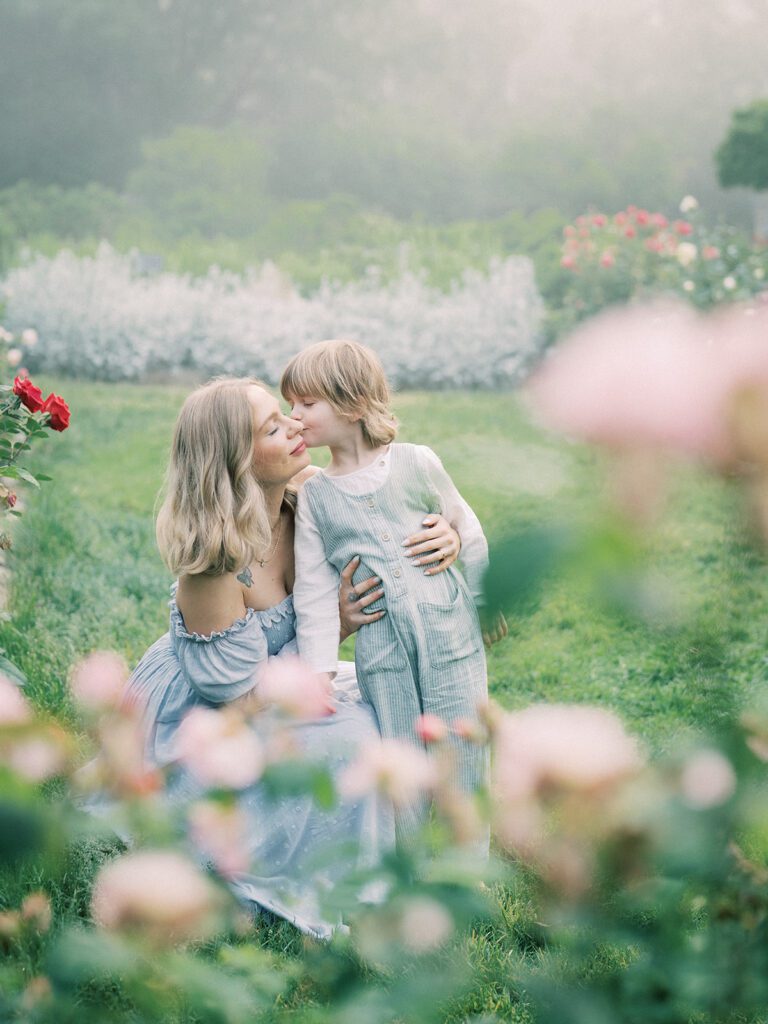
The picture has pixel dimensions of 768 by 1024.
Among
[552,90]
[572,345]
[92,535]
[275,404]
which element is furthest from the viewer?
[552,90]

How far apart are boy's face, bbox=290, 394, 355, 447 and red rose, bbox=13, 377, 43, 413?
67cm

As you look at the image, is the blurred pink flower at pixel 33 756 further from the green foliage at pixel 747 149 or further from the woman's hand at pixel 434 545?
the green foliage at pixel 747 149

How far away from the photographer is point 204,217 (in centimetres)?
1305

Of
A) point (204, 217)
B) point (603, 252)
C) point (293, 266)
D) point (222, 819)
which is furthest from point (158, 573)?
point (204, 217)

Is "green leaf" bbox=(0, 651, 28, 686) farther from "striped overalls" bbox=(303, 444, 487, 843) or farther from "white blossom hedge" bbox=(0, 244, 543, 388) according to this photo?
"white blossom hedge" bbox=(0, 244, 543, 388)

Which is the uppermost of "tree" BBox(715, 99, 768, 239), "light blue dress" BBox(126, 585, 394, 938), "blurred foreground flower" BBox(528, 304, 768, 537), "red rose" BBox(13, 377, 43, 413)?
"tree" BBox(715, 99, 768, 239)

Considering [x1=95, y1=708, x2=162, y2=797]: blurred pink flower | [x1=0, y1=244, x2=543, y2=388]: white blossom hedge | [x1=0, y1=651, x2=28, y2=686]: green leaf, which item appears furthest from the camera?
[x1=0, y1=244, x2=543, y2=388]: white blossom hedge

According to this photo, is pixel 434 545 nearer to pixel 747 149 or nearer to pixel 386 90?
pixel 747 149

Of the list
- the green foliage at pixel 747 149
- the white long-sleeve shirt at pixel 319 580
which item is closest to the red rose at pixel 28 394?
the white long-sleeve shirt at pixel 319 580

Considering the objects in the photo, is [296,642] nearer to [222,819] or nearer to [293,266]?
[222,819]

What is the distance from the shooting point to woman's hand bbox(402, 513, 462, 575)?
7.29ft

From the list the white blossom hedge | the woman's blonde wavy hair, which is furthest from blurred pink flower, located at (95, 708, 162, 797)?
the white blossom hedge

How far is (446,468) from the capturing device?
4105mm

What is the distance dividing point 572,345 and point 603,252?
8994 millimetres
